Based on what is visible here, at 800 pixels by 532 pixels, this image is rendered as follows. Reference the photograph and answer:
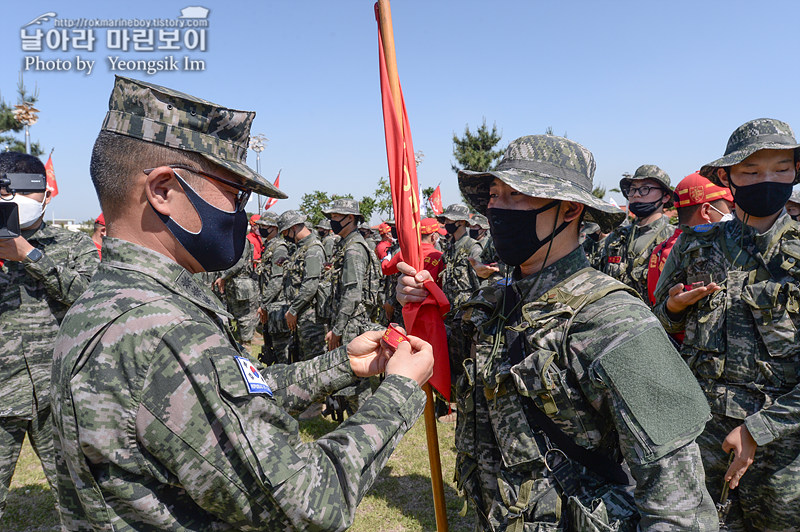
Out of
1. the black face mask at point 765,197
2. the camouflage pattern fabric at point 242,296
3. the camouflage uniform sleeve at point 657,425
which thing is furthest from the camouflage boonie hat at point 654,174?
the camouflage pattern fabric at point 242,296

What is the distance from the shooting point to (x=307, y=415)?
784 centimetres

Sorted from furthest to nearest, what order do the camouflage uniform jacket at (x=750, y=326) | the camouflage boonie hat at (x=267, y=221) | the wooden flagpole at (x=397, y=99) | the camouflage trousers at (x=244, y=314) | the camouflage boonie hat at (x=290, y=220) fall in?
the camouflage boonie hat at (x=267, y=221)
the camouflage trousers at (x=244, y=314)
the camouflage boonie hat at (x=290, y=220)
the camouflage uniform jacket at (x=750, y=326)
the wooden flagpole at (x=397, y=99)

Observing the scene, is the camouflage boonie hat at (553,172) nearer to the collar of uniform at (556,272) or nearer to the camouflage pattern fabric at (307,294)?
the collar of uniform at (556,272)

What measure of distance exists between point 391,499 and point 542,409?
3.96 meters

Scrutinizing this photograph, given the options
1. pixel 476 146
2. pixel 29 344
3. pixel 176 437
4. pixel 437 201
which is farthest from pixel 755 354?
pixel 476 146

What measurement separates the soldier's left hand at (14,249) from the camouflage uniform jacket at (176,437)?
2679 mm

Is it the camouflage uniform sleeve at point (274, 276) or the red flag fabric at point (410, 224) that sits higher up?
the red flag fabric at point (410, 224)

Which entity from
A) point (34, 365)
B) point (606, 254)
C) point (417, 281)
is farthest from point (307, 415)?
point (417, 281)

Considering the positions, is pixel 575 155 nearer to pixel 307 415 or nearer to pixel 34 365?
pixel 34 365

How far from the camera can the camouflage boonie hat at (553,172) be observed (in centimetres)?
206

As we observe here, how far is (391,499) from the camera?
5312mm

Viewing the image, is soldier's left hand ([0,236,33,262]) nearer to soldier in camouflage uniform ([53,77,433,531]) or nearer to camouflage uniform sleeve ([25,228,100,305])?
camouflage uniform sleeve ([25,228,100,305])

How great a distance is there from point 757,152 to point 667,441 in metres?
2.43

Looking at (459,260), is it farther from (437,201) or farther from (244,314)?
(437,201)
